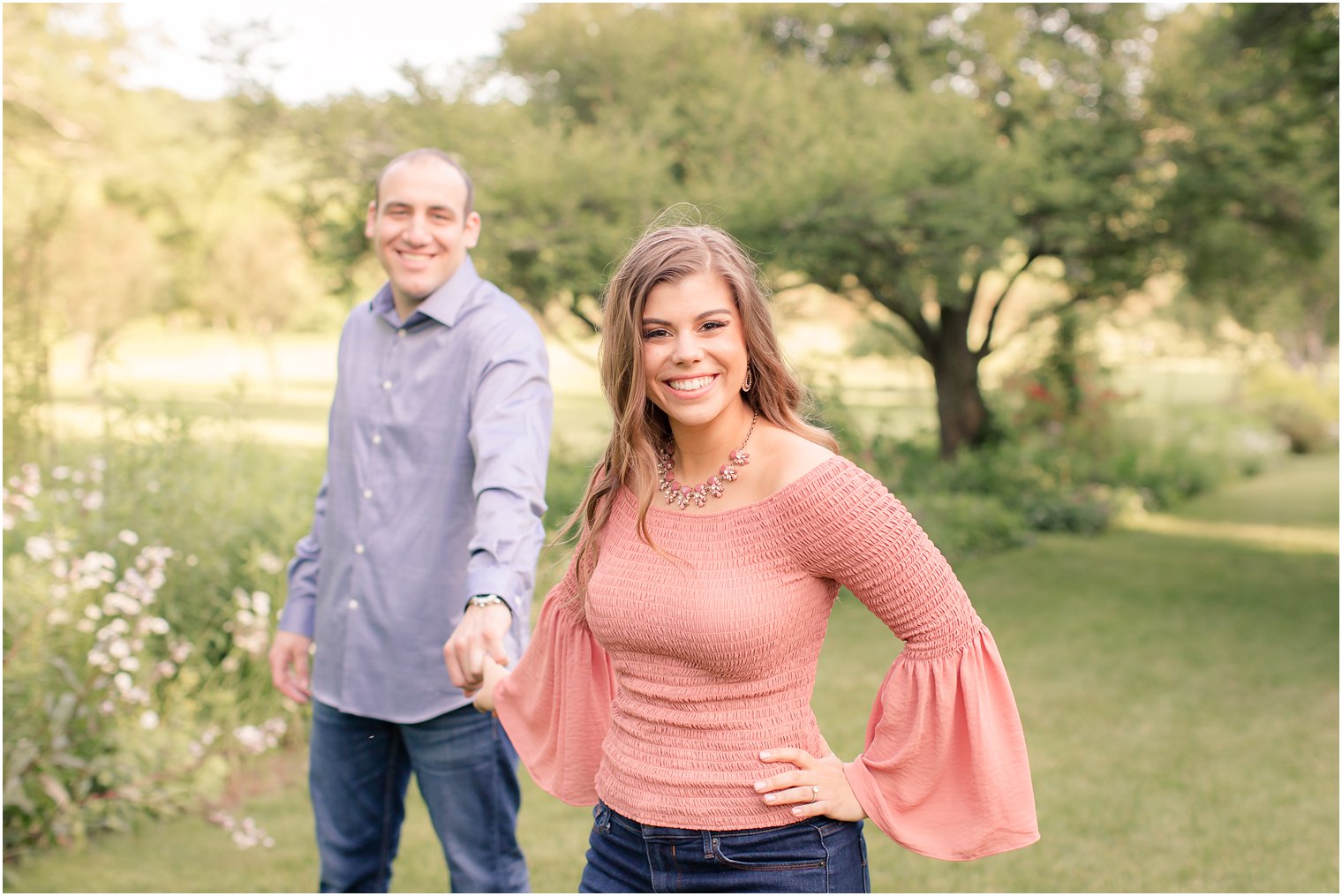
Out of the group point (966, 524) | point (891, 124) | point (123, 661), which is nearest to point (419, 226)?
point (123, 661)

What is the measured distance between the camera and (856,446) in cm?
1012

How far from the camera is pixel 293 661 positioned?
284cm

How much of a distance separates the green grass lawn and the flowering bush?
0.20 meters

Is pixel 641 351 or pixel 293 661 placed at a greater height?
pixel 641 351

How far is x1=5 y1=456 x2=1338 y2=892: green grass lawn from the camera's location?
4.18 metres

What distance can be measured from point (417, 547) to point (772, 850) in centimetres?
115

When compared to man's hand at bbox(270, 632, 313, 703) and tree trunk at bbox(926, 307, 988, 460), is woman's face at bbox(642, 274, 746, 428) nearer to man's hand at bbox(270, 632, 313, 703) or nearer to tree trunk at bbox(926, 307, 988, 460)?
man's hand at bbox(270, 632, 313, 703)

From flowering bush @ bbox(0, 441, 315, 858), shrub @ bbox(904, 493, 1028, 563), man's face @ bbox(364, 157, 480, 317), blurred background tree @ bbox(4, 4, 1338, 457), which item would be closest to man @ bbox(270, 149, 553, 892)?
man's face @ bbox(364, 157, 480, 317)

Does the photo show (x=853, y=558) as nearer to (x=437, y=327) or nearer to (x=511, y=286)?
(x=437, y=327)

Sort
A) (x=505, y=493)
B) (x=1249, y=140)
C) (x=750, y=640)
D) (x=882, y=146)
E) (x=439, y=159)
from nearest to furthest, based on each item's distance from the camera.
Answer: (x=750, y=640)
(x=505, y=493)
(x=439, y=159)
(x=882, y=146)
(x=1249, y=140)

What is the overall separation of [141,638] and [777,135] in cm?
710

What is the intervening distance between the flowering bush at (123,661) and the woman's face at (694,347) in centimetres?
266

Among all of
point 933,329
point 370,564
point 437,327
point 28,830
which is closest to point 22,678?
point 28,830

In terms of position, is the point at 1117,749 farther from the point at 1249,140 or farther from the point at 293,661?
the point at 1249,140
